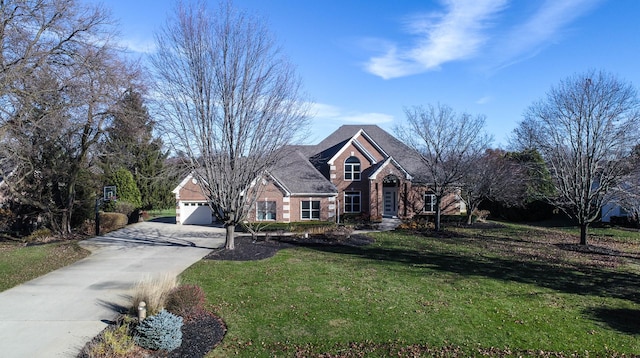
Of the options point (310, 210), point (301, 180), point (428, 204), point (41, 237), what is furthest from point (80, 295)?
point (428, 204)

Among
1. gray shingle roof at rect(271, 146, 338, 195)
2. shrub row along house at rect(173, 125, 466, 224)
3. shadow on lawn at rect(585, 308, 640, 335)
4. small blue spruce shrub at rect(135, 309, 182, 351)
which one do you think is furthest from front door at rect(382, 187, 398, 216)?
small blue spruce shrub at rect(135, 309, 182, 351)

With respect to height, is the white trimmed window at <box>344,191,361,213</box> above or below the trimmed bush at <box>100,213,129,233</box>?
above

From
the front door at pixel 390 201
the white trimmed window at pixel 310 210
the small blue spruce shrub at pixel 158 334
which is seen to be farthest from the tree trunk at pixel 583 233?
the small blue spruce shrub at pixel 158 334

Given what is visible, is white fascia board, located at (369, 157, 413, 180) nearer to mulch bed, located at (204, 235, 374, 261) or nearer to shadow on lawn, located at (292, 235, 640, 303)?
mulch bed, located at (204, 235, 374, 261)

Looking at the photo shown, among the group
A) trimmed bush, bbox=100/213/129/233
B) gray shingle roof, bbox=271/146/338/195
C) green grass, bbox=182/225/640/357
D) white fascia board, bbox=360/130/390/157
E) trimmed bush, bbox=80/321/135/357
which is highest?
white fascia board, bbox=360/130/390/157

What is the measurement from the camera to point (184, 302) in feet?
28.7

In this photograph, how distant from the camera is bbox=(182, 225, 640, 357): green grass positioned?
295 inches

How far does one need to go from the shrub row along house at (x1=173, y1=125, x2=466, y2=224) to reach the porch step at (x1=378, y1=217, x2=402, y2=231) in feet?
2.43

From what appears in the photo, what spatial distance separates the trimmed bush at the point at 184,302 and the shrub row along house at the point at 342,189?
17325mm

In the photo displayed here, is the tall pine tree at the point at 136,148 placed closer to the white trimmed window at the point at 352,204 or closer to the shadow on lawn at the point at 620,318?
the white trimmed window at the point at 352,204

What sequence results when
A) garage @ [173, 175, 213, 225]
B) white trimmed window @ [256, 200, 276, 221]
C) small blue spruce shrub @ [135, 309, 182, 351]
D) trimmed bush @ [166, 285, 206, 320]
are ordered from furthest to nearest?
1. garage @ [173, 175, 213, 225]
2. white trimmed window @ [256, 200, 276, 221]
3. trimmed bush @ [166, 285, 206, 320]
4. small blue spruce shrub @ [135, 309, 182, 351]

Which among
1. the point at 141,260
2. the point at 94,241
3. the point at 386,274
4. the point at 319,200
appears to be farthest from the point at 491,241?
the point at 94,241

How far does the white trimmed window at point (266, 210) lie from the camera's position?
27428mm

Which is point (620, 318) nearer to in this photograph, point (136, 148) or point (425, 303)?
point (425, 303)
